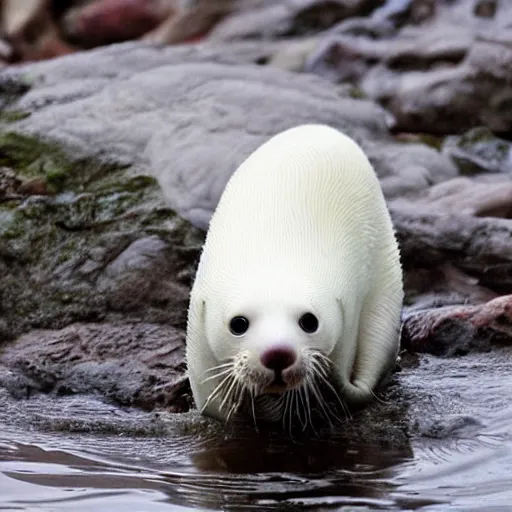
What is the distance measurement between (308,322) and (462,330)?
190 cm

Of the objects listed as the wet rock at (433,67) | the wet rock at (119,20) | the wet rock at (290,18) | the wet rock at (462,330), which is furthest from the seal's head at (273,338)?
the wet rock at (119,20)

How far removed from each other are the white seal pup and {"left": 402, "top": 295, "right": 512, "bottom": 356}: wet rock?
0.70m

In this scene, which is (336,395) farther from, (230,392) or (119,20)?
(119,20)

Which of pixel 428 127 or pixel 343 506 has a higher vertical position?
pixel 428 127

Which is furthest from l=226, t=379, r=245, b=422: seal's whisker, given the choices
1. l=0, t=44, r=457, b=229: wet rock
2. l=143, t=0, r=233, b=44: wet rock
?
l=143, t=0, r=233, b=44: wet rock

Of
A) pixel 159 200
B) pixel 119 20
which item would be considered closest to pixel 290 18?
pixel 119 20

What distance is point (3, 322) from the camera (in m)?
7.52

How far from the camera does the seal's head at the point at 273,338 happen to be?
4.99 meters

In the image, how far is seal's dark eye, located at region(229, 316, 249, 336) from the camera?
17.0 ft

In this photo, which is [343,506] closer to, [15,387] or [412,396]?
[412,396]

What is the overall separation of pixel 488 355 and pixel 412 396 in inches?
34.0

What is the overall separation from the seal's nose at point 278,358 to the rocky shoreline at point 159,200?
141 centimetres

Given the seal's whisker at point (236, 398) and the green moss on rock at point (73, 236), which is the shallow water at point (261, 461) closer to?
the seal's whisker at point (236, 398)

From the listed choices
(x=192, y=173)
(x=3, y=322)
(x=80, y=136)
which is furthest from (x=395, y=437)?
(x=80, y=136)
